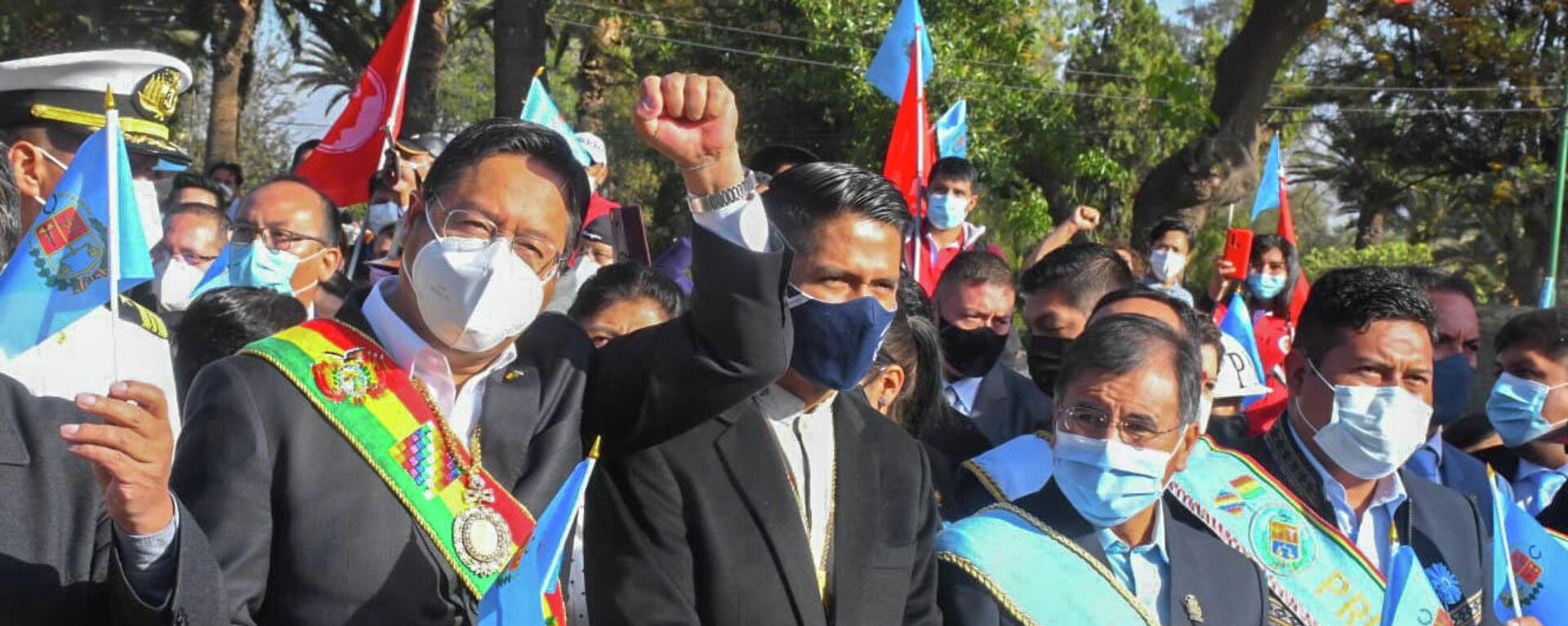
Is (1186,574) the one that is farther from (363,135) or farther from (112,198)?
(363,135)

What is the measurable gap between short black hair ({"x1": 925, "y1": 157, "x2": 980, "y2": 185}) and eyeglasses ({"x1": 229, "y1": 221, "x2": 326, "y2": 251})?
326 centimetres

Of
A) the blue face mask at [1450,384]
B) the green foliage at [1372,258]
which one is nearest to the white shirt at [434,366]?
the blue face mask at [1450,384]

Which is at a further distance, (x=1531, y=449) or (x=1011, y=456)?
(x=1531, y=449)

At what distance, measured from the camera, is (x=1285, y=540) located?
4051 mm

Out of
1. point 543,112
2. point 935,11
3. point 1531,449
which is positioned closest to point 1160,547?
point 1531,449

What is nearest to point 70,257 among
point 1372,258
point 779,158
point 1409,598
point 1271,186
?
point 1409,598

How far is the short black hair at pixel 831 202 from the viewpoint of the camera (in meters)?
3.23

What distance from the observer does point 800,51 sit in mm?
21609

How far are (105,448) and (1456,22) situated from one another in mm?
26329

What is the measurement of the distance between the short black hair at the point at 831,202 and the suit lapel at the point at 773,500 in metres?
0.44

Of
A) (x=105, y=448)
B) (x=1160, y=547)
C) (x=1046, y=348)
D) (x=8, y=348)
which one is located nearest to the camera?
(x=105, y=448)

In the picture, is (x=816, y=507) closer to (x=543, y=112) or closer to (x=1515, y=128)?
(x=543, y=112)

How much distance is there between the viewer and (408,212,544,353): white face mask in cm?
280

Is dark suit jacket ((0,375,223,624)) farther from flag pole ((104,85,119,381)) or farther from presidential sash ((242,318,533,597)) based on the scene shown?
presidential sash ((242,318,533,597))
